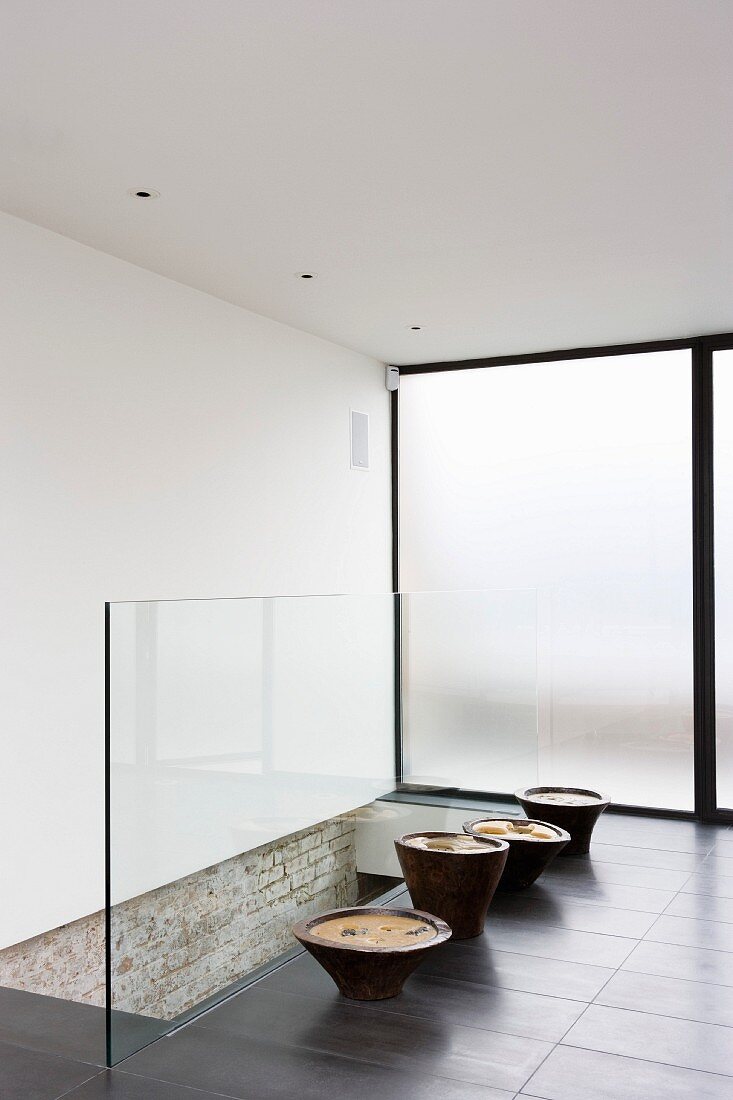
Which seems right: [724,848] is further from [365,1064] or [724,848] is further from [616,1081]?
[365,1064]

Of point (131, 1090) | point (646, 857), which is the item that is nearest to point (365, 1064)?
point (131, 1090)

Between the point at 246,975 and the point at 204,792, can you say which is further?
the point at 246,975

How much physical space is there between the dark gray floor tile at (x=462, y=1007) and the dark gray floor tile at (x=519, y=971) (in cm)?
6

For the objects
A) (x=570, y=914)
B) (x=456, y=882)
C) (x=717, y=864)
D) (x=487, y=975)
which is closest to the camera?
(x=487, y=975)

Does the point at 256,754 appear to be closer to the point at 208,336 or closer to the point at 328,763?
the point at 328,763

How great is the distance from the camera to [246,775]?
3145mm

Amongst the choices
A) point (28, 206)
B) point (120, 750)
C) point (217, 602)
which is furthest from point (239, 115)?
point (120, 750)

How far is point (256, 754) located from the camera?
3.19 meters

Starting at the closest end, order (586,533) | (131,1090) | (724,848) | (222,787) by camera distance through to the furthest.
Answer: (131,1090), (222,787), (724,848), (586,533)

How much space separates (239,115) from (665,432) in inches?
139

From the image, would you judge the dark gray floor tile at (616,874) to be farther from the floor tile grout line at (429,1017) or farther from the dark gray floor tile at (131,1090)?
the dark gray floor tile at (131,1090)

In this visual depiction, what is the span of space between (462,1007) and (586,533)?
134 inches

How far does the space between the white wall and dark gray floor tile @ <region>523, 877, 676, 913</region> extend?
1777 mm

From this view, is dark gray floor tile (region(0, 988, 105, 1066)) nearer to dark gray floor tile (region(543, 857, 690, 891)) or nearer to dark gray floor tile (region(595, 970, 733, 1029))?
dark gray floor tile (region(595, 970, 733, 1029))
